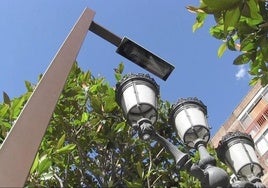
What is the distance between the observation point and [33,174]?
4246mm

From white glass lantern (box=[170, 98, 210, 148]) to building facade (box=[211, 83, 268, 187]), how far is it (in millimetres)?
20437

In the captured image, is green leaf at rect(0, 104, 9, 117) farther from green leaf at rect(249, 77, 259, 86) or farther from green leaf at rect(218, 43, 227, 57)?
green leaf at rect(249, 77, 259, 86)

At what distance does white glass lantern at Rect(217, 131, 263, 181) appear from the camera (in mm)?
3516

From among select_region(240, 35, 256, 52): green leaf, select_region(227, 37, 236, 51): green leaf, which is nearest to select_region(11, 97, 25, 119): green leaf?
select_region(227, 37, 236, 51): green leaf

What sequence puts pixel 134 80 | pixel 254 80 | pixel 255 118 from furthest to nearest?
pixel 255 118 → pixel 254 80 → pixel 134 80

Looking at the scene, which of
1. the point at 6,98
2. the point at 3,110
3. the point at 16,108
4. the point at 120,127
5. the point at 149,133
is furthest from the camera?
the point at 120,127

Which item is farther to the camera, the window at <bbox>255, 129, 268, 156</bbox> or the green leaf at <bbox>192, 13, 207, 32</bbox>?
the window at <bbox>255, 129, 268, 156</bbox>

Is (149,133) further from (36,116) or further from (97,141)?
(97,141)

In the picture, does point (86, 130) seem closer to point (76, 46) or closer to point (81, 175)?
point (81, 175)

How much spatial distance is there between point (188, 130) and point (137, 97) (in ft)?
1.75

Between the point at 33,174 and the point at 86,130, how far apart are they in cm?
254

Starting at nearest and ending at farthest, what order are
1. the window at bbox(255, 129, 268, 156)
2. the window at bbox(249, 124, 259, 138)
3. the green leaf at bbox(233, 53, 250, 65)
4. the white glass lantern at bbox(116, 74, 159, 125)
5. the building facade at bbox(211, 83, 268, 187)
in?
the white glass lantern at bbox(116, 74, 159, 125) < the green leaf at bbox(233, 53, 250, 65) < the window at bbox(255, 129, 268, 156) < the building facade at bbox(211, 83, 268, 187) < the window at bbox(249, 124, 259, 138)

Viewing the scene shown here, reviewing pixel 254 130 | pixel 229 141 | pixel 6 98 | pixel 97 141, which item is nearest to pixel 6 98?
pixel 6 98

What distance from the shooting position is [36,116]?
2045 millimetres
